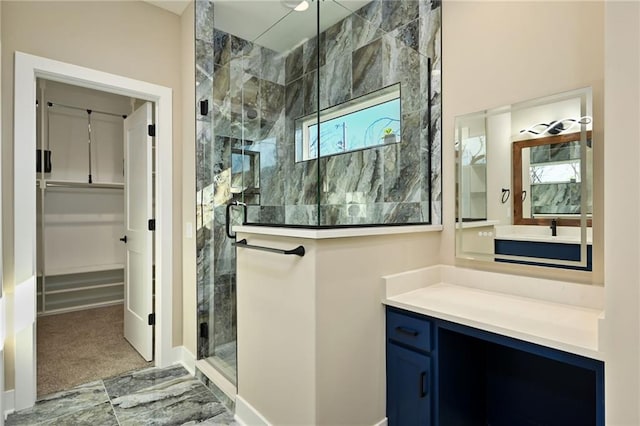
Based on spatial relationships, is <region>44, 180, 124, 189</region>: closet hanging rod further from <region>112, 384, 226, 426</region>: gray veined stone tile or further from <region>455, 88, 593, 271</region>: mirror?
<region>455, 88, 593, 271</region>: mirror

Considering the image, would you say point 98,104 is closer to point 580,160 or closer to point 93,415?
point 93,415

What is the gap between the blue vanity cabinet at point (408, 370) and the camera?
1584mm

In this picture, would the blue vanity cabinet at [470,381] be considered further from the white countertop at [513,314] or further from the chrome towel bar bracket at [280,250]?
the chrome towel bar bracket at [280,250]

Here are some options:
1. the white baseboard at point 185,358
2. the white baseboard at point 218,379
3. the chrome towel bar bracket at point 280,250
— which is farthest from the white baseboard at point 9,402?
the chrome towel bar bracket at point 280,250

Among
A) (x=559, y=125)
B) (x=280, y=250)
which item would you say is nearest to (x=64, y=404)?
(x=280, y=250)

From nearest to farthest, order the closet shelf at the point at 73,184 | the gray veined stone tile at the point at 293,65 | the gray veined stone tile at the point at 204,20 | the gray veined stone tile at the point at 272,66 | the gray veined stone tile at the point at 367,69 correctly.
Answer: the gray veined stone tile at the point at 293,65
the gray veined stone tile at the point at 272,66
the gray veined stone tile at the point at 367,69
the gray veined stone tile at the point at 204,20
the closet shelf at the point at 73,184

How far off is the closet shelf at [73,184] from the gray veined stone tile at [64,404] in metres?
2.65

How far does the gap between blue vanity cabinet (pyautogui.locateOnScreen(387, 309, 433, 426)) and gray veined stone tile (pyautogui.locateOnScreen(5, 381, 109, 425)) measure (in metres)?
1.85

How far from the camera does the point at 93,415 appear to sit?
2047 mm

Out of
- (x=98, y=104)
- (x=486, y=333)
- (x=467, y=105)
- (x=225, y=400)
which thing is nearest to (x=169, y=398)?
(x=225, y=400)

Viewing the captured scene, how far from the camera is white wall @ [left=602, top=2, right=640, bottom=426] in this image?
3.34ft

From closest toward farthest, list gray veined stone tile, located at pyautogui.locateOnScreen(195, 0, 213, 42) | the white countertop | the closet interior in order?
1. the white countertop
2. gray veined stone tile, located at pyautogui.locateOnScreen(195, 0, 213, 42)
3. the closet interior

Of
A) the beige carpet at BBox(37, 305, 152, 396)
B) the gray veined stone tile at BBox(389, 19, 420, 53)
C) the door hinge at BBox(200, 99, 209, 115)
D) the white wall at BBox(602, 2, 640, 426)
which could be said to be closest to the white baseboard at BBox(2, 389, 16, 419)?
the beige carpet at BBox(37, 305, 152, 396)

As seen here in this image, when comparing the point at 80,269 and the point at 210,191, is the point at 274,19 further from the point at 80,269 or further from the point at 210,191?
the point at 80,269
